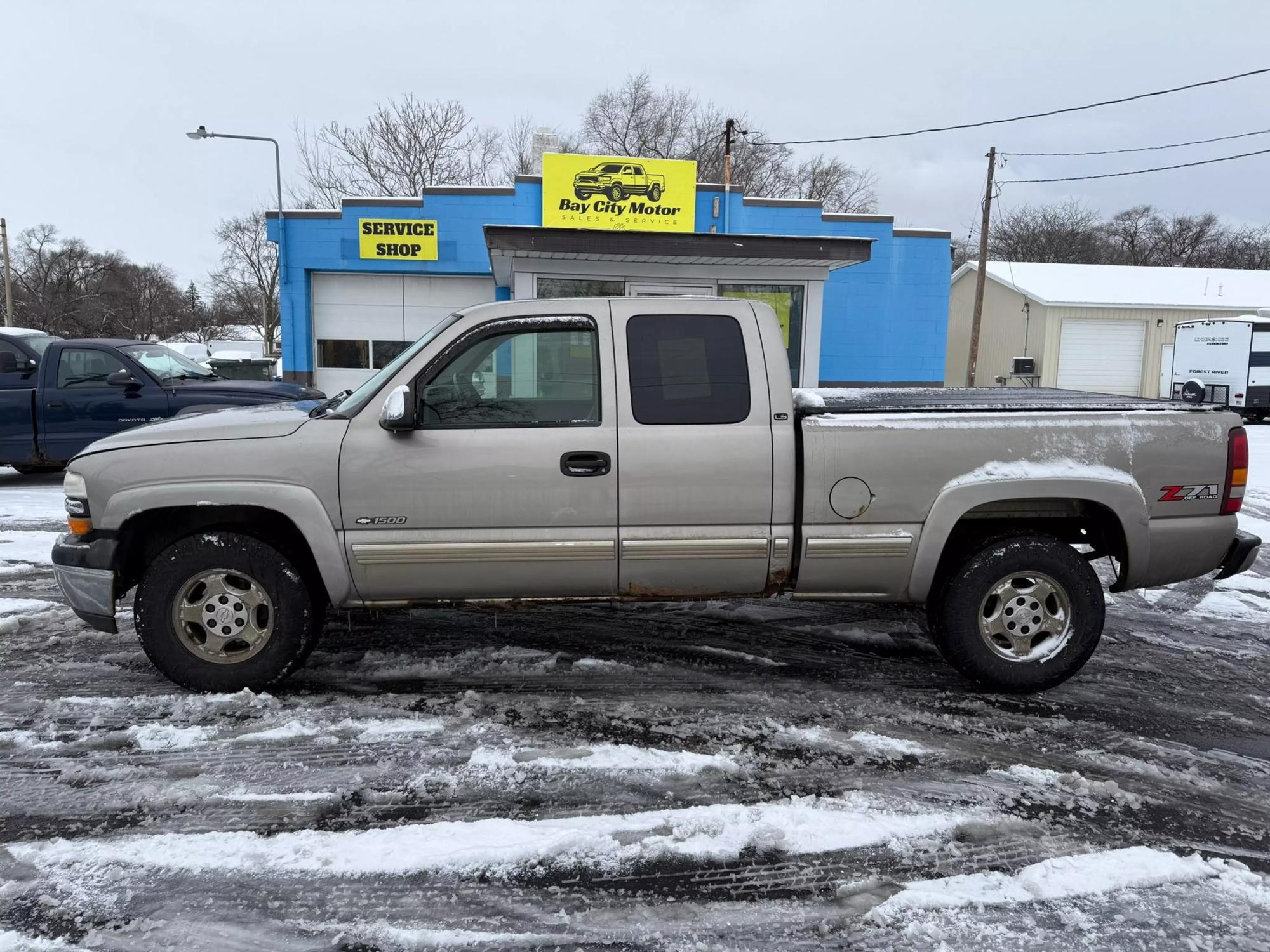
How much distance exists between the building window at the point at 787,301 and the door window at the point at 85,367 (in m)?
8.81

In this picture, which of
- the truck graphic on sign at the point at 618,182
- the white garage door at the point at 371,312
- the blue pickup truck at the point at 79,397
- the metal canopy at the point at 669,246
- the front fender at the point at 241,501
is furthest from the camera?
the white garage door at the point at 371,312

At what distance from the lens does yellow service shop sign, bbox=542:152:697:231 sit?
17.5 m

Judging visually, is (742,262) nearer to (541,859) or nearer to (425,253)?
(425,253)

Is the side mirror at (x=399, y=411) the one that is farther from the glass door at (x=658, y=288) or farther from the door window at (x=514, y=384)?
the glass door at (x=658, y=288)

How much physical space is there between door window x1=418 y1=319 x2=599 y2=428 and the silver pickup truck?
13mm

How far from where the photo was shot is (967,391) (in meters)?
5.48

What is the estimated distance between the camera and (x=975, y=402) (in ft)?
14.9

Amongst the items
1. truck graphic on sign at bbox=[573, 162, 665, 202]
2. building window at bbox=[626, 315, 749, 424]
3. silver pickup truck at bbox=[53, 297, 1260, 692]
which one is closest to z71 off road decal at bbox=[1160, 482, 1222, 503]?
silver pickup truck at bbox=[53, 297, 1260, 692]

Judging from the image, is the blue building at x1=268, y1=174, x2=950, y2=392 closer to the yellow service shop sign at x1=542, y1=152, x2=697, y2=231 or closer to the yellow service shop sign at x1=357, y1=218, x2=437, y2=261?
the yellow service shop sign at x1=357, y1=218, x2=437, y2=261

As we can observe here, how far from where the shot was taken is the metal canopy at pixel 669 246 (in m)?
12.3

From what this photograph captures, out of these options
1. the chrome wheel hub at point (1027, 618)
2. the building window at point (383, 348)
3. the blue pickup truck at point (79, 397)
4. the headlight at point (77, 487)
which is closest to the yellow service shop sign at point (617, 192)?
the building window at point (383, 348)

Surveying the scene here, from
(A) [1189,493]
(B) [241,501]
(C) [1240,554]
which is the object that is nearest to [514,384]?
(B) [241,501]

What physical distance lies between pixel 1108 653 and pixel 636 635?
2.76m

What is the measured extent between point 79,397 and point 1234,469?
10.9m
